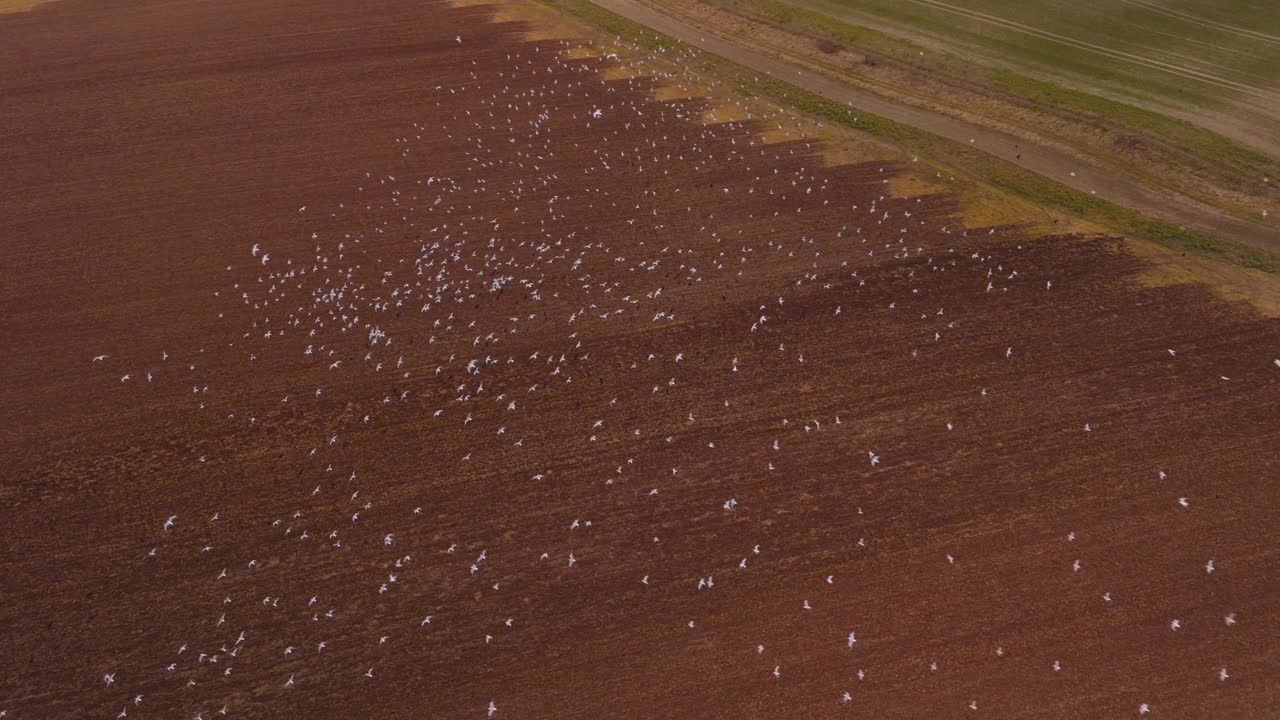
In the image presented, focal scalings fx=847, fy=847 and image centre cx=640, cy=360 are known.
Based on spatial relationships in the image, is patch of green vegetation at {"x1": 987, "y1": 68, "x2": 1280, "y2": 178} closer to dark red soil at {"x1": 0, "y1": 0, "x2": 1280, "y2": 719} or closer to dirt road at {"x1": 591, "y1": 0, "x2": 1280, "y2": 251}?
dirt road at {"x1": 591, "y1": 0, "x2": 1280, "y2": 251}

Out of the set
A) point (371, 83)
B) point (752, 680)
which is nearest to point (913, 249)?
point (752, 680)

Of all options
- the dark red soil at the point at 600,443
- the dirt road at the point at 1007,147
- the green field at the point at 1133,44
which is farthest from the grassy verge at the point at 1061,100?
the dark red soil at the point at 600,443

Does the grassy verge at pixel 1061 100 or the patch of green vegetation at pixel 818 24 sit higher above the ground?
the patch of green vegetation at pixel 818 24

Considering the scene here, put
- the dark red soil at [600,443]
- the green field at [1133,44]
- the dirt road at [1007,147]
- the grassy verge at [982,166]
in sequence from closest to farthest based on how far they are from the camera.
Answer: the dark red soil at [600,443]
the grassy verge at [982,166]
the dirt road at [1007,147]
the green field at [1133,44]

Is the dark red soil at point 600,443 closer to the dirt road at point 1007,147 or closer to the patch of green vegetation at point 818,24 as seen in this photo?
the dirt road at point 1007,147

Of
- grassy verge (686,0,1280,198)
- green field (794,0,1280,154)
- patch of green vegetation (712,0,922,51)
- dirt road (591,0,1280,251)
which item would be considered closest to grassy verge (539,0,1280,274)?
dirt road (591,0,1280,251)

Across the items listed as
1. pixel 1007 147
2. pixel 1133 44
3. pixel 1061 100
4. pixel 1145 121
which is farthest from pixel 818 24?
pixel 1145 121

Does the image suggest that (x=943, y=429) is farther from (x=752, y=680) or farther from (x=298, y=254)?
(x=298, y=254)

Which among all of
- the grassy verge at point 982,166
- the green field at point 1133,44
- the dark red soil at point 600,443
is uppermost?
the green field at point 1133,44
